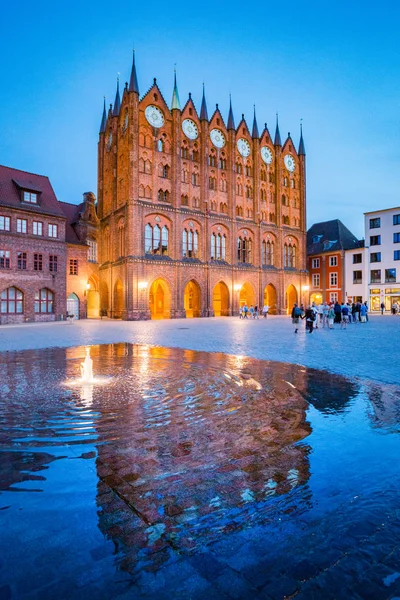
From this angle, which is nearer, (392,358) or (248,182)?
(392,358)

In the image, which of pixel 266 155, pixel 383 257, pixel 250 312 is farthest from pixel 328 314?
pixel 383 257

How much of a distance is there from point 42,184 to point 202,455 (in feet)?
133

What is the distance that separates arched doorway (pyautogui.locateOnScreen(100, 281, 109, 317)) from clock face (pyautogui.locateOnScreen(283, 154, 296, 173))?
31649 mm

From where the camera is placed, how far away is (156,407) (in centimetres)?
554

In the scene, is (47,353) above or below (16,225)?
below

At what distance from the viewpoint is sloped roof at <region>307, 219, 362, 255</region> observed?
56.8 m

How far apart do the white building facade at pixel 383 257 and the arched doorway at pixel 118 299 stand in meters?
36.7

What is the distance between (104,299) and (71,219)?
35.8ft

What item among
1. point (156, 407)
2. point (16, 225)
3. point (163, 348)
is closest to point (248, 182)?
point (16, 225)

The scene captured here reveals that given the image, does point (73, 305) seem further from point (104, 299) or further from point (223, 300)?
point (223, 300)

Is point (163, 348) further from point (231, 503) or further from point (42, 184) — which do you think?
point (42, 184)

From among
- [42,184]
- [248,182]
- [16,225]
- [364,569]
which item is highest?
[248,182]

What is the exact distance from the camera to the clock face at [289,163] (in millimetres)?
52844

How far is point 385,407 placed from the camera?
5.57 meters
